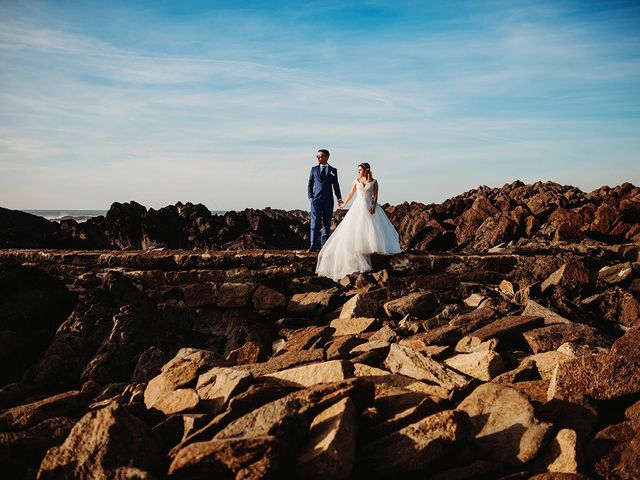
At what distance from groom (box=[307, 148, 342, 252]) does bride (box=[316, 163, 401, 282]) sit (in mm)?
566

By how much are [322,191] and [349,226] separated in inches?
59.4

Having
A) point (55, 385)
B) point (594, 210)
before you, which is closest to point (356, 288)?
point (55, 385)

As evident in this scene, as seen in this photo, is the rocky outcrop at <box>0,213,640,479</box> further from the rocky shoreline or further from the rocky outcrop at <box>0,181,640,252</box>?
the rocky outcrop at <box>0,181,640,252</box>

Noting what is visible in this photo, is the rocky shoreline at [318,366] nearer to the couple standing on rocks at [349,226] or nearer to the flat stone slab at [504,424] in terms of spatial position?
the flat stone slab at [504,424]

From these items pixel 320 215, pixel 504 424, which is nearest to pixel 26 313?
pixel 320 215

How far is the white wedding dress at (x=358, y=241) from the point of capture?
6961 mm

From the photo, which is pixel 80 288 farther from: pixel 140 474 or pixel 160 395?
pixel 140 474

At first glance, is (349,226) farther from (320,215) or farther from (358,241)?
(320,215)

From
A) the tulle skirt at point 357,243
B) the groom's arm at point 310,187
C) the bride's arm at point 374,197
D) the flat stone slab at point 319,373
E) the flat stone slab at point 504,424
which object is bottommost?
the flat stone slab at point 504,424

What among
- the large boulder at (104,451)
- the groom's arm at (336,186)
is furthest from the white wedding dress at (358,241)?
the large boulder at (104,451)

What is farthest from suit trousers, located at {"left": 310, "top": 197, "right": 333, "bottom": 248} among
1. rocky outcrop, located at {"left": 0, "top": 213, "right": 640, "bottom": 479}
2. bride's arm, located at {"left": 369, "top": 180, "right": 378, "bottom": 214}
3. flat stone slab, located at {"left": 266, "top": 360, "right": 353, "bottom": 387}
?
flat stone slab, located at {"left": 266, "top": 360, "right": 353, "bottom": 387}

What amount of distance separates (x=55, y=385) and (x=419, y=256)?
461 centimetres

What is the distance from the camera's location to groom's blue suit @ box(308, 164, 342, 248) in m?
8.98

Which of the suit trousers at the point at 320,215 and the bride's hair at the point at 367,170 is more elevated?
the bride's hair at the point at 367,170
